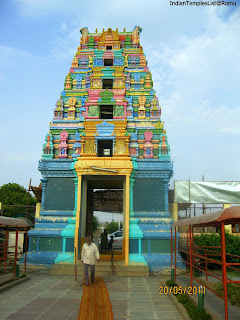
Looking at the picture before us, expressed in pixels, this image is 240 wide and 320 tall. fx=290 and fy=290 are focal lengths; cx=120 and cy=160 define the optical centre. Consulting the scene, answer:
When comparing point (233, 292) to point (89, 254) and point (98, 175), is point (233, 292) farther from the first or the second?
point (98, 175)

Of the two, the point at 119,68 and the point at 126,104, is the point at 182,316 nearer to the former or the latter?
the point at 126,104

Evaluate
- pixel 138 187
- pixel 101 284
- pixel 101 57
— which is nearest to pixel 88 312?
pixel 101 284

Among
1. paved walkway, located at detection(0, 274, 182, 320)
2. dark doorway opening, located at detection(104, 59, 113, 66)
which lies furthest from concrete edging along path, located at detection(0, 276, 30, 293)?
dark doorway opening, located at detection(104, 59, 113, 66)

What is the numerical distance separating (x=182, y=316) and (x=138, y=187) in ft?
23.4

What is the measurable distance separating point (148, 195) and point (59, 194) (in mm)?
3841

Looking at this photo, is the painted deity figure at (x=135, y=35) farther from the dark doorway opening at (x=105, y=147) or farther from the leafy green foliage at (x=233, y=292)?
the leafy green foliage at (x=233, y=292)

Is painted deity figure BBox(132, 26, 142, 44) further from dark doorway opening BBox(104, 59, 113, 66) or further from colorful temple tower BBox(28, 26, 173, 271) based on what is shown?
dark doorway opening BBox(104, 59, 113, 66)

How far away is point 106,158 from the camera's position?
41.2 feet

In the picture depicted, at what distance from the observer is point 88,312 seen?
5840 millimetres

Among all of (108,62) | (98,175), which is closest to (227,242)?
(98,175)

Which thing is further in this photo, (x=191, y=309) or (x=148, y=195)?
(x=148, y=195)

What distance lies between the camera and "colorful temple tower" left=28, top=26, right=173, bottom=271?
11570 millimetres

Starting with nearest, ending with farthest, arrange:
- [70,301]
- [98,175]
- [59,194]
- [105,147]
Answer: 1. [70,301]
2. [59,194]
3. [98,175]
4. [105,147]
